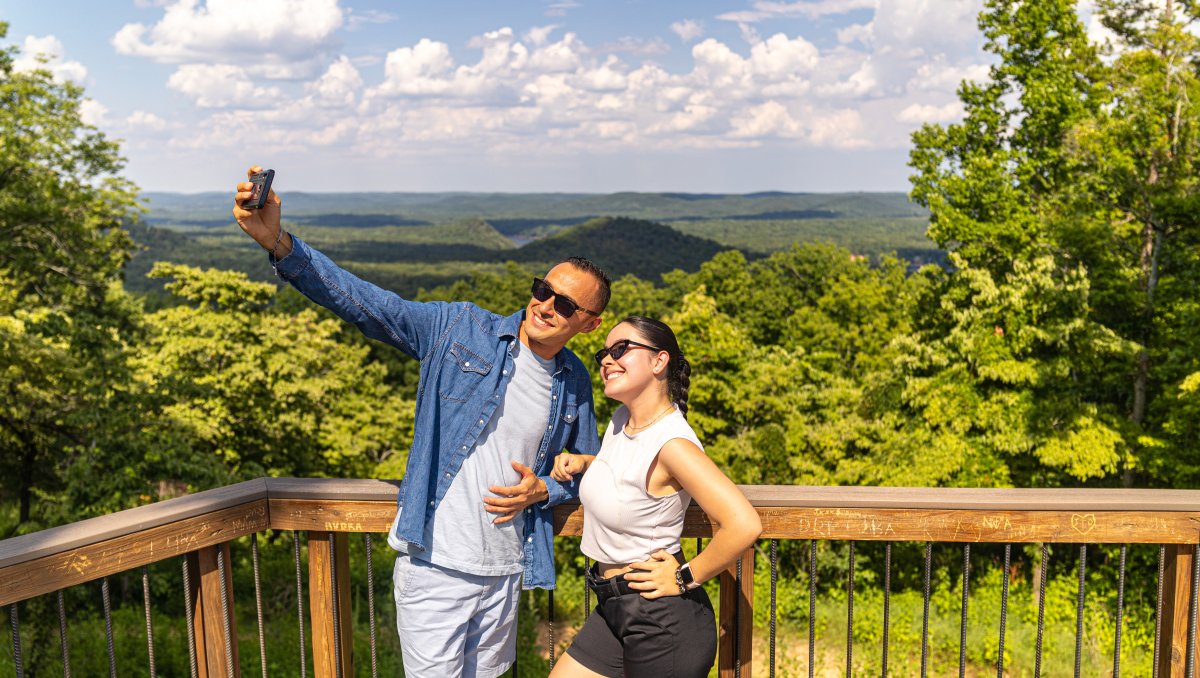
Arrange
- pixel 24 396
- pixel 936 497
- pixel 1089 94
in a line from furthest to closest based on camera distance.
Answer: pixel 1089 94 → pixel 24 396 → pixel 936 497

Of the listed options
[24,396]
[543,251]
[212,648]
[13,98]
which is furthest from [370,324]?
[543,251]

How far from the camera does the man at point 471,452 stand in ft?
7.55

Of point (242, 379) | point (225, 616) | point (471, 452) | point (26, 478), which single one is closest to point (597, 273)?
point (471, 452)

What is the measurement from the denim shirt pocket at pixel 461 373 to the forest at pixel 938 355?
33.6ft

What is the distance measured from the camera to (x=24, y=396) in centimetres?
1324

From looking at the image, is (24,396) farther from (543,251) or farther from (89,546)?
(543,251)

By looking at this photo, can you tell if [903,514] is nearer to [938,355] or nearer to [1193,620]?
[1193,620]

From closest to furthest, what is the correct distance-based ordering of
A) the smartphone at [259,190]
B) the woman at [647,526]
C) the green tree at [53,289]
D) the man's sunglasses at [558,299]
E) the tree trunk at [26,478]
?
the smartphone at [259,190]
the woman at [647,526]
the man's sunglasses at [558,299]
the green tree at [53,289]
the tree trunk at [26,478]

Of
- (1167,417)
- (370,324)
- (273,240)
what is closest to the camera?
(273,240)

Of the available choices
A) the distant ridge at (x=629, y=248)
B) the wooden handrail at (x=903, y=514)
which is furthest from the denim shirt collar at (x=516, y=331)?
the distant ridge at (x=629, y=248)

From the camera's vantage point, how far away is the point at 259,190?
199cm

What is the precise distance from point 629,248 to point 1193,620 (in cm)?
12154

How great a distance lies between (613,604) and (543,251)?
122 meters

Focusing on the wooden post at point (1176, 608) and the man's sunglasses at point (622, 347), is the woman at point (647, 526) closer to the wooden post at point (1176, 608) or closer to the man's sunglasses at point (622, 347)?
the man's sunglasses at point (622, 347)
